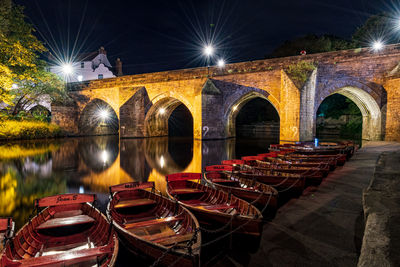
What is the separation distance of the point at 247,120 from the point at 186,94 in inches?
666

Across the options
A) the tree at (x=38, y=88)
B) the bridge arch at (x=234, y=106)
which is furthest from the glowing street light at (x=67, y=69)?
the bridge arch at (x=234, y=106)

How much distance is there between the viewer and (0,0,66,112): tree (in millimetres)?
11688

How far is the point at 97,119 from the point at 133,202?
26.9 m

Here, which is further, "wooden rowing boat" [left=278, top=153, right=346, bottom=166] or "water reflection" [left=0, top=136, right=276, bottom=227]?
"wooden rowing boat" [left=278, top=153, right=346, bottom=166]

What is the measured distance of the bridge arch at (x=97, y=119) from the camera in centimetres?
2575

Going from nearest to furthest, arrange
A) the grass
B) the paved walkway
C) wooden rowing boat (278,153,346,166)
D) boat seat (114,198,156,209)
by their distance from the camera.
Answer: the paved walkway, boat seat (114,198,156,209), wooden rowing boat (278,153,346,166), the grass

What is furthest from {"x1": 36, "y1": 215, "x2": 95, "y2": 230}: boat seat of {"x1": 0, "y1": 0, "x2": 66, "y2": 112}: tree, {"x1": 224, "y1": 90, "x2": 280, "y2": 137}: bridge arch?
{"x1": 224, "y1": 90, "x2": 280, "y2": 137}: bridge arch

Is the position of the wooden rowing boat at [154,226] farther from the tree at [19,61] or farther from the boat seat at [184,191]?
the tree at [19,61]

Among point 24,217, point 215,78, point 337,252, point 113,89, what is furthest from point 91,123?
point 337,252

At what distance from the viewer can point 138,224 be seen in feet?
11.0

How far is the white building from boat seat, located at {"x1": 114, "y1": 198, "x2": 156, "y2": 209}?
3803 centimetres

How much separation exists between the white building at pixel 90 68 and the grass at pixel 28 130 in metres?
17.2

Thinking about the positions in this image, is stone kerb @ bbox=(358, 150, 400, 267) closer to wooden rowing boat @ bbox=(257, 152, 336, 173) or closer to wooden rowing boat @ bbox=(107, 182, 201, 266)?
wooden rowing boat @ bbox=(107, 182, 201, 266)

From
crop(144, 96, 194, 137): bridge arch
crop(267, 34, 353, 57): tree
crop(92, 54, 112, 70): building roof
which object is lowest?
crop(144, 96, 194, 137): bridge arch
